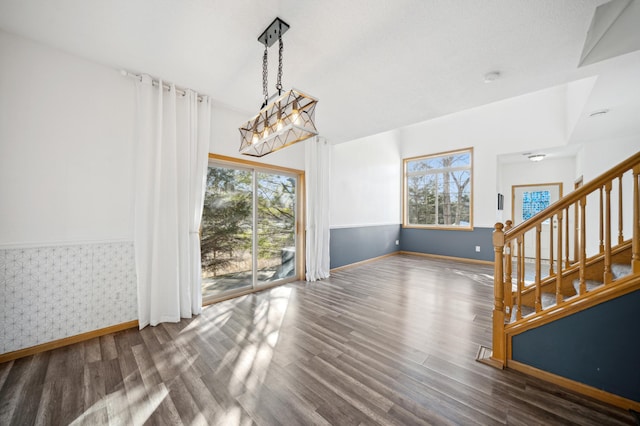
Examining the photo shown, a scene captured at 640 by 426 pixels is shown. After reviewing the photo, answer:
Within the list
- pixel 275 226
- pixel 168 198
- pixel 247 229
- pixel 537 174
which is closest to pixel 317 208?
pixel 275 226

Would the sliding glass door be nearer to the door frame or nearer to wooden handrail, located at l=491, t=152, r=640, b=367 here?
the door frame

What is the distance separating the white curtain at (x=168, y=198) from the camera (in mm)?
2604

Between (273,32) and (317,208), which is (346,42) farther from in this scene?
(317,208)

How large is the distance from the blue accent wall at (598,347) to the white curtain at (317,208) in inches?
128

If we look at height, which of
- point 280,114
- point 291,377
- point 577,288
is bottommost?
point 291,377

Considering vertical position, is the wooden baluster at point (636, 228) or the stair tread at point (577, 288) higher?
the wooden baluster at point (636, 228)

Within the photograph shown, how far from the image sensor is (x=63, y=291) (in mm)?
2268

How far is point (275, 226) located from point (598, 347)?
382 centimetres

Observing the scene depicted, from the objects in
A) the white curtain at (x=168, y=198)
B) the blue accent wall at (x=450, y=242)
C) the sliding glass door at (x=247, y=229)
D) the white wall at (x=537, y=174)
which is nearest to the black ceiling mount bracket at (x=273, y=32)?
the white curtain at (x=168, y=198)

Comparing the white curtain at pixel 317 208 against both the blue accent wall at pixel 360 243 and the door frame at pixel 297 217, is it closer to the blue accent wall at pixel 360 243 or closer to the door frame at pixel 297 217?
the door frame at pixel 297 217

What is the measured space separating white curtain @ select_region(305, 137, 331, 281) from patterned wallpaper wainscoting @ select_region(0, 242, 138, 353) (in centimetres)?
270

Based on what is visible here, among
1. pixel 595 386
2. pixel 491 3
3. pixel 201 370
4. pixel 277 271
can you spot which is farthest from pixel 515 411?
pixel 277 271

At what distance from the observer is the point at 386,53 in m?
2.19

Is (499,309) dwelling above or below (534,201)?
below
